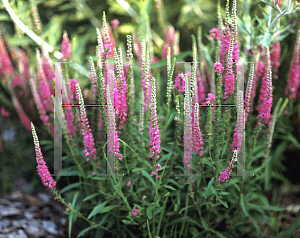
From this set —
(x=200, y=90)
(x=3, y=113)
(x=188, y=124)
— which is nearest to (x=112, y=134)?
(x=188, y=124)

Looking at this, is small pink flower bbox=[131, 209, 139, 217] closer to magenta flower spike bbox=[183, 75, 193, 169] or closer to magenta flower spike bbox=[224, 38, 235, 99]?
magenta flower spike bbox=[183, 75, 193, 169]

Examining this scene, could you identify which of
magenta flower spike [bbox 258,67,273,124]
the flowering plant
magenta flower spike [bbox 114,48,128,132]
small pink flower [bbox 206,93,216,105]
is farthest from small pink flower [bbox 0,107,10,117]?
magenta flower spike [bbox 258,67,273,124]

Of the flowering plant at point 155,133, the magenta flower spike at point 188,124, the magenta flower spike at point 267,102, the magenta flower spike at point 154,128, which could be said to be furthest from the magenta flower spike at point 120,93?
the magenta flower spike at point 267,102

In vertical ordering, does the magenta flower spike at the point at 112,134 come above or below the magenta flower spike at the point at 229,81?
below

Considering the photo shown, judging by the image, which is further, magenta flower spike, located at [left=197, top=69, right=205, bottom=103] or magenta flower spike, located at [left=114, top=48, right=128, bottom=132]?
magenta flower spike, located at [left=197, top=69, right=205, bottom=103]

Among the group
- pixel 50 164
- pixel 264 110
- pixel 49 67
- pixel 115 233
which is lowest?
pixel 115 233

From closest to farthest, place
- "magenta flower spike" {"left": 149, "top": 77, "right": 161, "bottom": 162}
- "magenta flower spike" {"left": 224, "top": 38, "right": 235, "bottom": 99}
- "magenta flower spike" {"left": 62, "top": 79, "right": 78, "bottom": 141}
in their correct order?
"magenta flower spike" {"left": 149, "top": 77, "right": 161, "bottom": 162}, "magenta flower spike" {"left": 224, "top": 38, "right": 235, "bottom": 99}, "magenta flower spike" {"left": 62, "top": 79, "right": 78, "bottom": 141}

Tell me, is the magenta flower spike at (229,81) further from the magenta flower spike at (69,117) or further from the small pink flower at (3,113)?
the small pink flower at (3,113)

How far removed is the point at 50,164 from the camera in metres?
2.42

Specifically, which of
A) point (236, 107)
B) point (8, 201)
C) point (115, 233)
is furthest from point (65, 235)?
point (236, 107)

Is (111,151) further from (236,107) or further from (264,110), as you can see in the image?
(264,110)

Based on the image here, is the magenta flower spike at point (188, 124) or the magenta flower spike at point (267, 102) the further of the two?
the magenta flower spike at point (267, 102)

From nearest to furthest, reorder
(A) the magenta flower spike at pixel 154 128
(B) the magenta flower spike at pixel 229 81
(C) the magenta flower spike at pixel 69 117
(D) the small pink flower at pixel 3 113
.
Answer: (A) the magenta flower spike at pixel 154 128 < (B) the magenta flower spike at pixel 229 81 < (C) the magenta flower spike at pixel 69 117 < (D) the small pink flower at pixel 3 113

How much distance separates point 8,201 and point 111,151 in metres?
1.28
